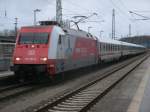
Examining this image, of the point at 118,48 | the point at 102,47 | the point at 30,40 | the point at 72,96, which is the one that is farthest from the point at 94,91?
the point at 118,48

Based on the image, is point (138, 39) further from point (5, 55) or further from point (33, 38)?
point (33, 38)

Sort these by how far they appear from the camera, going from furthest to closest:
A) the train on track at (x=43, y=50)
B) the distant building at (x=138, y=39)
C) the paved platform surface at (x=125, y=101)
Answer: the distant building at (x=138, y=39) < the train on track at (x=43, y=50) < the paved platform surface at (x=125, y=101)

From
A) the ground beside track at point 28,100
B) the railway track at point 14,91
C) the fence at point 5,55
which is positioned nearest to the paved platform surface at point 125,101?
the ground beside track at point 28,100

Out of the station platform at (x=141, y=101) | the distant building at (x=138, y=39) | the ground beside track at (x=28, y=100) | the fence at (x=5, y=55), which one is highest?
the distant building at (x=138, y=39)

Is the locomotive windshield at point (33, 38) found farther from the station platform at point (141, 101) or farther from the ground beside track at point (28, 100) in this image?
the station platform at point (141, 101)

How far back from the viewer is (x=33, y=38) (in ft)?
61.5

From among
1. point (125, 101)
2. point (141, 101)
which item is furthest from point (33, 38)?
point (141, 101)

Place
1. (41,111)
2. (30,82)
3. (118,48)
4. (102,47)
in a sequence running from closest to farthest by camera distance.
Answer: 1. (41,111)
2. (30,82)
3. (102,47)
4. (118,48)

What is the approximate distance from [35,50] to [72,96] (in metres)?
4.63

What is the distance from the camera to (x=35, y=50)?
18.3 metres


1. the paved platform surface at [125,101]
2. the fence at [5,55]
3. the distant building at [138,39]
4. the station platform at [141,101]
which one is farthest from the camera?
the distant building at [138,39]

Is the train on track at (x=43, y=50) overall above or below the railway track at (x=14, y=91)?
above

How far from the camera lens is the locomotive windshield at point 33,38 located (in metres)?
18.5

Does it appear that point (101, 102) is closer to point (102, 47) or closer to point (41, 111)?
point (41, 111)
